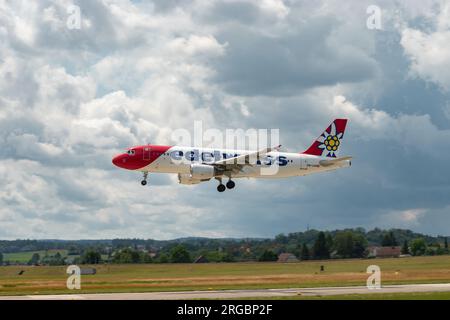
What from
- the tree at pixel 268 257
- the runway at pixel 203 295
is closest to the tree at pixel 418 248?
the tree at pixel 268 257

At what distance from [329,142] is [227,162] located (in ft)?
57.8

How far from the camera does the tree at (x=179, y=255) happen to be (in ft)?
529

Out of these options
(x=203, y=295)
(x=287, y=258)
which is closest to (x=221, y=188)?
(x=203, y=295)

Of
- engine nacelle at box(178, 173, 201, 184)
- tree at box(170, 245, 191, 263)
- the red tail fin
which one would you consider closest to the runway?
engine nacelle at box(178, 173, 201, 184)

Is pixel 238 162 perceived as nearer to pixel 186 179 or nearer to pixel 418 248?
pixel 186 179

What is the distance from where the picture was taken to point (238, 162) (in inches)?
3236

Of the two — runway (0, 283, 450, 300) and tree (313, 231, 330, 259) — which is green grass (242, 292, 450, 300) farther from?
tree (313, 231, 330, 259)

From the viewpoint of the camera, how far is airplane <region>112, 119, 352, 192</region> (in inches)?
3135

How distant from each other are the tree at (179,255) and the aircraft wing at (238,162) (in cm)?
8015

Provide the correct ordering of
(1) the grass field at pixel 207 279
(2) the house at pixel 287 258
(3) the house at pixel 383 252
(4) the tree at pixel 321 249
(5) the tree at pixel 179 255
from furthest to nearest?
1. (3) the house at pixel 383 252
2. (4) the tree at pixel 321 249
3. (2) the house at pixel 287 258
4. (5) the tree at pixel 179 255
5. (1) the grass field at pixel 207 279

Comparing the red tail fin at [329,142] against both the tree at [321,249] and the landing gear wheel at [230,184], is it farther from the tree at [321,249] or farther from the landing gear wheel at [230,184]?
the tree at [321,249]

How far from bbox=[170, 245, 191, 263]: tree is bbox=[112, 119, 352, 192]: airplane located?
75.1 meters

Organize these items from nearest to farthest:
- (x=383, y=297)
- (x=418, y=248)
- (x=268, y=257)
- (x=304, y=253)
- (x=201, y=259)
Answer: (x=383, y=297), (x=201, y=259), (x=268, y=257), (x=304, y=253), (x=418, y=248)
